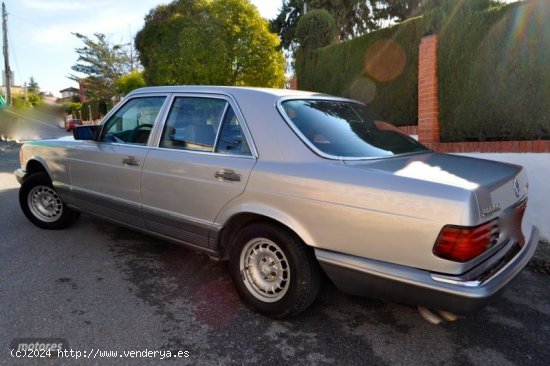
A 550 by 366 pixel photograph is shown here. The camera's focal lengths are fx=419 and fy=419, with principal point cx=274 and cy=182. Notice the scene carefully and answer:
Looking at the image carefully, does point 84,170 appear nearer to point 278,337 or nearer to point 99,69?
point 278,337

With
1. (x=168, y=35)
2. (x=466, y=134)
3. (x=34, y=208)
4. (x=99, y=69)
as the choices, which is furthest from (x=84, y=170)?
(x=99, y=69)

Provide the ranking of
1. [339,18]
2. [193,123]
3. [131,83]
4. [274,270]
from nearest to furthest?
[274,270]
[193,123]
[339,18]
[131,83]

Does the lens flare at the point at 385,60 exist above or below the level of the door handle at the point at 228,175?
above

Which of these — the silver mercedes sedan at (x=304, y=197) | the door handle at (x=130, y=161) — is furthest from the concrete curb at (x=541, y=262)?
the door handle at (x=130, y=161)

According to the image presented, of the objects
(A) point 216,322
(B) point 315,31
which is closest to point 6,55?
(B) point 315,31

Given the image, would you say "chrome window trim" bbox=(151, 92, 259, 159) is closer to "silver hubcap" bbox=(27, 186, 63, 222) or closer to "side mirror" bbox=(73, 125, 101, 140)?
"side mirror" bbox=(73, 125, 101, 140)

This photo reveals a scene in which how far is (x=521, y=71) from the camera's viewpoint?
489 centimetres

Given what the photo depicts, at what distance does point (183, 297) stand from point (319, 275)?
117cm

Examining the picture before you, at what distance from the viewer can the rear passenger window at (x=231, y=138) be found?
301 cm

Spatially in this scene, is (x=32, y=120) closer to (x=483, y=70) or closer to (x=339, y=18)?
(x=483, y=70)

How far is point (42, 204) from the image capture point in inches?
192

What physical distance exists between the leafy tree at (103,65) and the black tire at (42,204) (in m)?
39.6

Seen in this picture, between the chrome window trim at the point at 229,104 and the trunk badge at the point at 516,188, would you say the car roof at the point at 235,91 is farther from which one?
the trunk badge at the point at 516,188

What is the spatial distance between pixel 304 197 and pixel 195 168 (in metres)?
1.00
